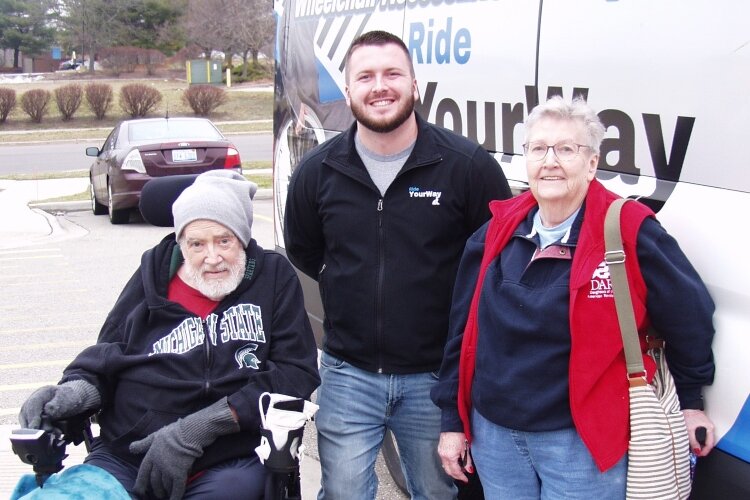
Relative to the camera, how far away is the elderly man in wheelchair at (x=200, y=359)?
2734mm

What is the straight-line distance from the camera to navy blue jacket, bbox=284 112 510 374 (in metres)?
2.65

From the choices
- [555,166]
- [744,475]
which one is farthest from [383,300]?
[744,475]

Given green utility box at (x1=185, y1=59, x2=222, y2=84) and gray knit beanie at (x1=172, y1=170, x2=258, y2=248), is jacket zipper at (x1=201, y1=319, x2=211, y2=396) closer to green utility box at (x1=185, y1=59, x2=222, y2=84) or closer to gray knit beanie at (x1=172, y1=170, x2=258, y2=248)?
gray knit beanie at (x1=172, y1=170, x2=258, y2=248)

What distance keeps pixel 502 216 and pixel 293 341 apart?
0.93 m

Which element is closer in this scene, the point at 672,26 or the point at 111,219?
the point at 672,26

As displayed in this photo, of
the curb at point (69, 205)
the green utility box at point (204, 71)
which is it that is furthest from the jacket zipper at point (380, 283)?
the green utility box at point (204, 71)

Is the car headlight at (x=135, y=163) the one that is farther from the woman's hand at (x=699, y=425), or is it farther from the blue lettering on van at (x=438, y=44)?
the woman's hand at (x=699, y=425)

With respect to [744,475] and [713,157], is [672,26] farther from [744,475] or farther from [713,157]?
[744,475]

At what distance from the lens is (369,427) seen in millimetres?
2809

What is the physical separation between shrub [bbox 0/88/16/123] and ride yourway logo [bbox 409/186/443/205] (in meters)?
27.6

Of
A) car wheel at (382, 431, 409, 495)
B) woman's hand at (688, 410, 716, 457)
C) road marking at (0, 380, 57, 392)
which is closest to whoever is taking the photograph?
woman's hand at (688, 410, 716, 457)

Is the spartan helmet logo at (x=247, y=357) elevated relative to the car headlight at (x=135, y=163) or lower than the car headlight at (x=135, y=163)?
lower

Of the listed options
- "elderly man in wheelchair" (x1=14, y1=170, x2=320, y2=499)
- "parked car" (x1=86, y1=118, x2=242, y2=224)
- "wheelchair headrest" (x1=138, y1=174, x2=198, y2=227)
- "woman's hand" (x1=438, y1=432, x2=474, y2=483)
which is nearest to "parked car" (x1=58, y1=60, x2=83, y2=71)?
"parked car" (x1=86, y1=118, x2=242, y2=224)

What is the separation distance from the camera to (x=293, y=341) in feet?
9.46
